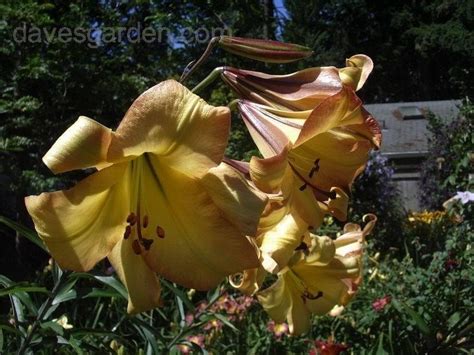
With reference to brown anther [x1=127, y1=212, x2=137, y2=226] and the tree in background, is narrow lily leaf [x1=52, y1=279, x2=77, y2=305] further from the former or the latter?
the tree in background

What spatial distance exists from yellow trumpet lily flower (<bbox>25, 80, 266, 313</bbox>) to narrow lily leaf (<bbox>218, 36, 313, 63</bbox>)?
23 centimetres

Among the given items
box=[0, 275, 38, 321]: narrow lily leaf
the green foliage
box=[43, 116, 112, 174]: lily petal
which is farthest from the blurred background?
box=[43, 116, 112, 174]: lily petal

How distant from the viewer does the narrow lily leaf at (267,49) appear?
0.98 meters

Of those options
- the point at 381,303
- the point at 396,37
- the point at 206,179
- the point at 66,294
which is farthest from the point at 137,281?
the point at 396,37

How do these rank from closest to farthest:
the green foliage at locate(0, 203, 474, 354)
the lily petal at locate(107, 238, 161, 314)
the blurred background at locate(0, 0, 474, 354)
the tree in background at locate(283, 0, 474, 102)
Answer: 1. the lily petal at locate(107, 238, 161, 314)
2. the green foliage at locate(0, 203, 474, 354)
3. the blurred background at locate(0, 0, 474, 354)
4. the tree in background at locate(283, 0, 474, 102)

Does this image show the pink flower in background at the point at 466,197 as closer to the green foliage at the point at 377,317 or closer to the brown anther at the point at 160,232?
the green foliage at the point at 377,317

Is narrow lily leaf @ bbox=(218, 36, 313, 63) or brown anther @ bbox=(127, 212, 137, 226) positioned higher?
narrow lily leaf @ bbox=(218, 36, 313, 63)

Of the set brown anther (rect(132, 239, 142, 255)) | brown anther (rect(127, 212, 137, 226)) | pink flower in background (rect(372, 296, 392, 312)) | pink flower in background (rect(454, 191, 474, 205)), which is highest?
brown anther (rect(127, 212, 137, 226))

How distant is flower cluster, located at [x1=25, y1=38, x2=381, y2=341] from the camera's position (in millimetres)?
765

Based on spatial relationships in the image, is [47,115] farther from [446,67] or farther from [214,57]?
[446,67]

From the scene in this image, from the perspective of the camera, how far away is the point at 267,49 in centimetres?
99

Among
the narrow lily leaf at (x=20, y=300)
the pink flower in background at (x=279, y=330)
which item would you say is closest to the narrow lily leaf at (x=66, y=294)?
the narrow lily leaf at (x=20, y=300)

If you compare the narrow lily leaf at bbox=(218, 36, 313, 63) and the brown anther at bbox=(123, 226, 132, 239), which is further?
the narrow lily leaf at bbox=(218, 36, 313, 63)

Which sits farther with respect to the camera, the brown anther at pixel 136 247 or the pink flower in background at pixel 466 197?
the pink flower in background at pixel 466 197
